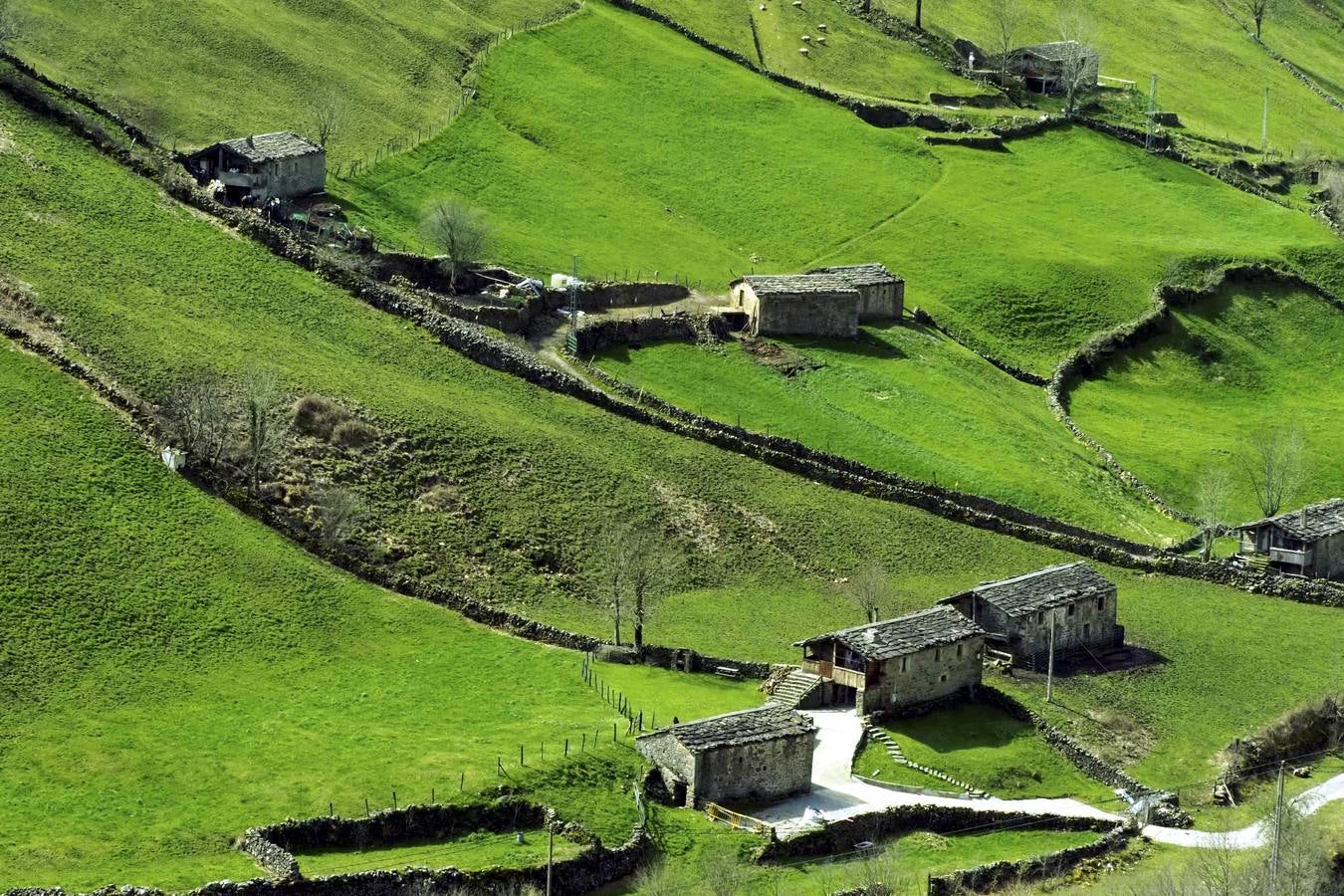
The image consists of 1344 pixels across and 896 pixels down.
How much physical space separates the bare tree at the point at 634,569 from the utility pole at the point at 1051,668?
62.4 feet

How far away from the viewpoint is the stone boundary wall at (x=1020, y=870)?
9950cm

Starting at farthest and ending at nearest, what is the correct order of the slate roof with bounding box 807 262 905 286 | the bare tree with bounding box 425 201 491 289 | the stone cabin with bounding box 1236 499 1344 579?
the slate roof with bounding box 807 262 905 286 < the bare tree with bounding box 425 201 491 289 < the stone cabin with bounding box 1236 499 1344 579

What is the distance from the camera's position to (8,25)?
161 m

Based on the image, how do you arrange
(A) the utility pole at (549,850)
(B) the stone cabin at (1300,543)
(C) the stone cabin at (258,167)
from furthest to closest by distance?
(C) the stone cabin at (258,167) → (B) the stone cabin at (1300,543) → (A) the utility pole at (549,850)

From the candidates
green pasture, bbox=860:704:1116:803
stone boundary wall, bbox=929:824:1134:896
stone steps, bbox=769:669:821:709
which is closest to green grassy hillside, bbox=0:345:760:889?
stone steps, bbox=769:669:821:709

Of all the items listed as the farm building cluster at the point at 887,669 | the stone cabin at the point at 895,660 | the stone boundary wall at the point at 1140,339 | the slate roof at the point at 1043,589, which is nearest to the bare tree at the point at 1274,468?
the stone boundary wall at the point at 1140,339

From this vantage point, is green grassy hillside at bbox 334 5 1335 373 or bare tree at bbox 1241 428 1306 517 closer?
bare tree at bbox 1241 428 1306 517

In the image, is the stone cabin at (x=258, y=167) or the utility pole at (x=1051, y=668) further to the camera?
the stone cabin at (x=258, y=167)

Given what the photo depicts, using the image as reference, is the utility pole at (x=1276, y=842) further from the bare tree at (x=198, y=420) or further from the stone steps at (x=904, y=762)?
the bare tree at (x=198, y=420)

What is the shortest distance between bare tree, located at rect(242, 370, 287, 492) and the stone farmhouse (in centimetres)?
4438

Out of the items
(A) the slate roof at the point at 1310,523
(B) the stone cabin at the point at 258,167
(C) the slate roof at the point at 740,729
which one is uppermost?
(B) the stone cabin at the point at 258,167

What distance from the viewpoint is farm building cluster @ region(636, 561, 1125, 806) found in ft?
337

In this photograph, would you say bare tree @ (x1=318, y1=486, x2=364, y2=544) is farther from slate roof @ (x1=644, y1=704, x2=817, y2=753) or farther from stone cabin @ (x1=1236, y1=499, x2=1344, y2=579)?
stone cabin @ (x1=1236, y1=499, x2=1344, y2=579)

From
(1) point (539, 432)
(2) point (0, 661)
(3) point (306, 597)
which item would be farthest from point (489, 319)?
(2) point (0, 661)
